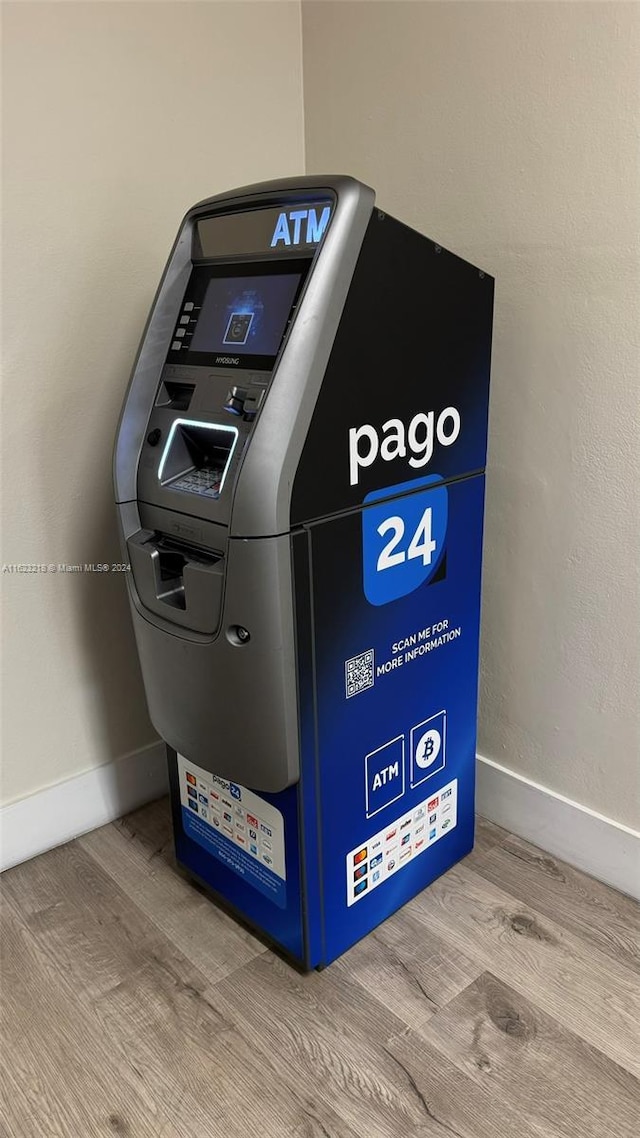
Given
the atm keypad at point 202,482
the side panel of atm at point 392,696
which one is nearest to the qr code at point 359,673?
the side panel of atm at point 392,696

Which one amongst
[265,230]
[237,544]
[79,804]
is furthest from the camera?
[79,804]

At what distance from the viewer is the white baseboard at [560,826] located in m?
1.75

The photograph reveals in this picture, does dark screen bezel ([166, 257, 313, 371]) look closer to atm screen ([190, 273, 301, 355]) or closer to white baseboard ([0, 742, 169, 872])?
atm screen ([190, 273, 301, 355])

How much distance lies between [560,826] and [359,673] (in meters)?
0.70

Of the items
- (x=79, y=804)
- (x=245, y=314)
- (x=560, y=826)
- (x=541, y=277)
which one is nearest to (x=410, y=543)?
(x=245, y=314)

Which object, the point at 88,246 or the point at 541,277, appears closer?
the point at 541,277

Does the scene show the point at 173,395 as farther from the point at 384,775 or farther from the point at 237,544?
the point at 384,775

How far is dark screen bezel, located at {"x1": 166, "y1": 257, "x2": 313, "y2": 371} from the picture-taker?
1294 millimetres

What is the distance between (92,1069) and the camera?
143cm

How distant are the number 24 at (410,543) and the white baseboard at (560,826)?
667mm

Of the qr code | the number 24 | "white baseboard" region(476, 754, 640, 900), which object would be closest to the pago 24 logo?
the number 24

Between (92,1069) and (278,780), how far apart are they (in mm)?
588

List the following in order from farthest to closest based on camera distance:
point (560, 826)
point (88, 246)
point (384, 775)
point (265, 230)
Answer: point (560, 826) < point (88, 246) < point (384, 775) < point (265, 230)

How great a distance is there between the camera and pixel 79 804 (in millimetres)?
2006
